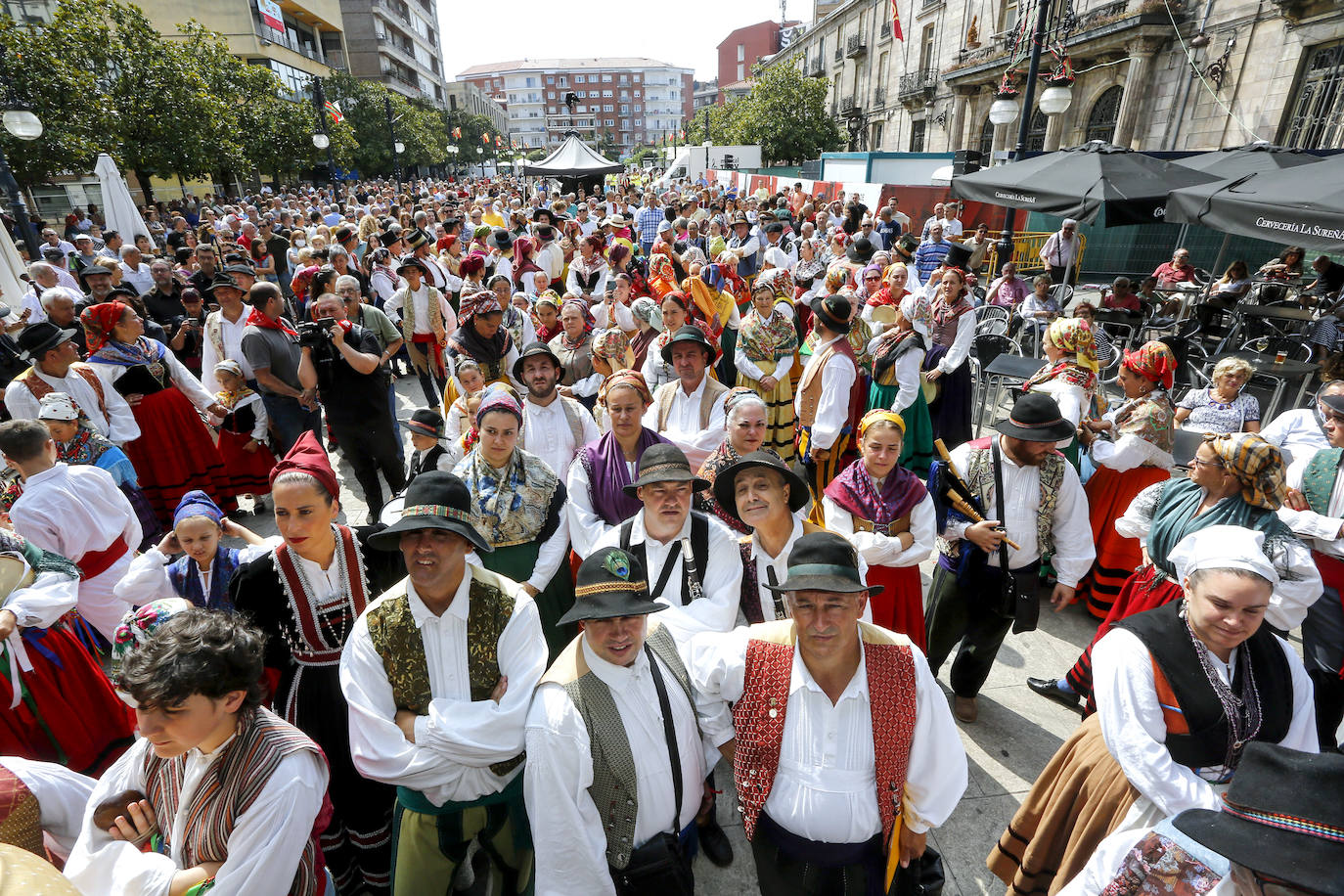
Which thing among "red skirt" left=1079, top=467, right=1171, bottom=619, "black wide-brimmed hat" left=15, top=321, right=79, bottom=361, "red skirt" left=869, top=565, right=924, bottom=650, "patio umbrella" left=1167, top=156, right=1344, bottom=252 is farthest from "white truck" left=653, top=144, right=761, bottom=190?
"red skirt" left=869, top=565, right=924, bottom=650

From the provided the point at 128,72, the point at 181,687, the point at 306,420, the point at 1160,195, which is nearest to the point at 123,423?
the point at 306,420

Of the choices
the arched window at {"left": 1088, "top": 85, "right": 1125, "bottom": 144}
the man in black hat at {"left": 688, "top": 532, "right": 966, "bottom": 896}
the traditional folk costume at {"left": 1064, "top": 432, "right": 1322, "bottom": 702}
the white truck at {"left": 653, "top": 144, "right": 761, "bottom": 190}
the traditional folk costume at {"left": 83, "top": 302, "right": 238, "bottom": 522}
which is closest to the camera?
the man in black hat at {"left": 688, "top": 532, "right": 966, "bottom": 896}

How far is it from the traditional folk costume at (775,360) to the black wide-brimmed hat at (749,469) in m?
2.91

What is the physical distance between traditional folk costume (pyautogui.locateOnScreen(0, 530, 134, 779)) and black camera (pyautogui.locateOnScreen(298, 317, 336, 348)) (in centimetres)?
259

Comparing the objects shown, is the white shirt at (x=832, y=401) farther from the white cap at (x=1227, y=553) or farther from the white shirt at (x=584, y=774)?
the white shirt at (x=584, y=774)

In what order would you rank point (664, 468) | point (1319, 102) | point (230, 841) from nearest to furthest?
point (230, 841), point (664, 468), point (1319, 102)

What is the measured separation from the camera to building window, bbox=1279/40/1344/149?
14.3 metres

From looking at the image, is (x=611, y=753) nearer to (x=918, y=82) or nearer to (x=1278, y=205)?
(x=1278, y=205)

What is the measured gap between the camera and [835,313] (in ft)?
16.1

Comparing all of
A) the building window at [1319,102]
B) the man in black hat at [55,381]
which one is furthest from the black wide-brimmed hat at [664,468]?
the building window at [1319,102]

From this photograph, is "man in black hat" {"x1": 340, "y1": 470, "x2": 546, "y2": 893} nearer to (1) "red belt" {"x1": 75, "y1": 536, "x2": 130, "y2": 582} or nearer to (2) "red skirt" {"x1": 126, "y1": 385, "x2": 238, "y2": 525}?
(1) "red belt" {"x1": 75, "y1": 536, "x2": 130, "y2": 582}

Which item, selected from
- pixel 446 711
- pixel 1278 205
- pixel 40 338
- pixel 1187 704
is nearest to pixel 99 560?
pixel 40 338

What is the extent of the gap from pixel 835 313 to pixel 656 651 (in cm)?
342

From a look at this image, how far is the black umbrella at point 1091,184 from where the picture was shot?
772 cm
